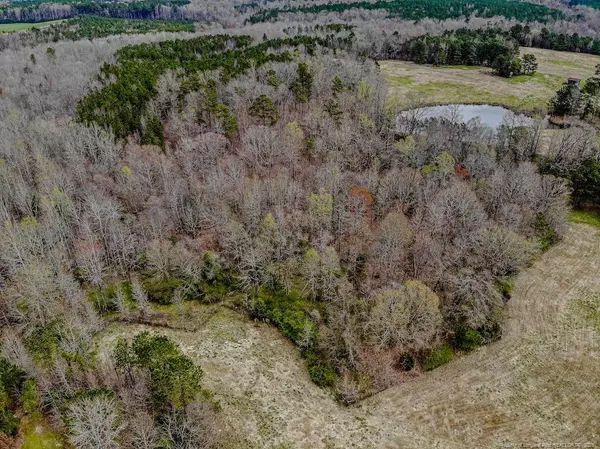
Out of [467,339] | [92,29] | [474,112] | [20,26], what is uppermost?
[20,26]

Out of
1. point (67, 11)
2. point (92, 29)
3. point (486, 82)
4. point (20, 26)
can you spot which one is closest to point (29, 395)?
point (486, 82)

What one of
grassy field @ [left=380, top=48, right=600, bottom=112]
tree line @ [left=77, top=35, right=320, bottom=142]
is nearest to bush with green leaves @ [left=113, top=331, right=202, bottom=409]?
tree line @ [left=77, top=35, right=320, bottom=142]

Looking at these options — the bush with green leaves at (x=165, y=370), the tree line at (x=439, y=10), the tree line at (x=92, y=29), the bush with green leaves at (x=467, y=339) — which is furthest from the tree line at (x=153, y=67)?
the tree line at (x=439, y=10)

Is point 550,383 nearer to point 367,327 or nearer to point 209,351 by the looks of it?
point 367,327

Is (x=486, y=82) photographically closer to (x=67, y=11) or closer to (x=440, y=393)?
(x=440, y=393)

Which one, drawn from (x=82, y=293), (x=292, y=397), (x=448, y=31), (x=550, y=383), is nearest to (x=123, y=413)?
(x=292, y=397)

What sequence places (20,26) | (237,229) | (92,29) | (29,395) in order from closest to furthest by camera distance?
(29,395) → (237,229) → (92,29) → (20,26)
